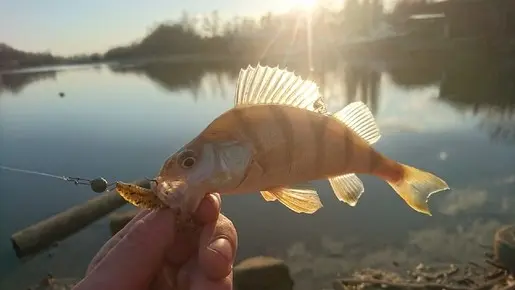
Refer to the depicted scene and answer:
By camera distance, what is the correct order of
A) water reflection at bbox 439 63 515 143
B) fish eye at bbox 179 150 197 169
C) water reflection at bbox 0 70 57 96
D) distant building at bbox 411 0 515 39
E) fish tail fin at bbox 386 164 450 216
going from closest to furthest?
fish eye at bbox 179 150 197 169 → fish tail fin at bbox 386 164 450 216 → water reflection at bbox 439 63 515 143 → distant building at bbox 411 0 515 39 → water reflection at bbox 0 70 57 96

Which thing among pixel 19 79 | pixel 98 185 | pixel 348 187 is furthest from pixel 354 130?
pixel 19 79

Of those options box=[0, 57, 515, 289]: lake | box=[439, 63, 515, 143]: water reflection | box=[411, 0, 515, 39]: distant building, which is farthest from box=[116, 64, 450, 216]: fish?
box=[411, 0, 515, 39]: distant building

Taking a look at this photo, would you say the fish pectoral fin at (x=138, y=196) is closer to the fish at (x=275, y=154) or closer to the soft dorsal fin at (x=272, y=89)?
the fish at (x=275, y=154)

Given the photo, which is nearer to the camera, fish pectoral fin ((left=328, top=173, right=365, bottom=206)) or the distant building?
fish pectoral fin ((left=328, top=173, right=365, bottom=206))

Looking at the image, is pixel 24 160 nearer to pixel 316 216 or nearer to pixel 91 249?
pixel 91 249

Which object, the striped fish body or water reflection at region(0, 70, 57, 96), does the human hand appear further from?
water reflection at region(0, 70, 57, 96)

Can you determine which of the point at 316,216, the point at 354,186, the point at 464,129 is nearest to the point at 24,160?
the point at 316,216

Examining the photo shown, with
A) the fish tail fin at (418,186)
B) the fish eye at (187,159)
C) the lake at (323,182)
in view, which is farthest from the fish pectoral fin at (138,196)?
the lake at (323,182)
